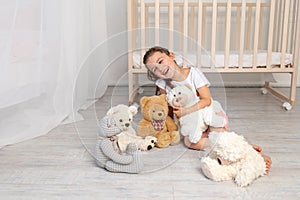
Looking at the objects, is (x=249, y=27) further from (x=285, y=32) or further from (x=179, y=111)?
(x=179, y=111)

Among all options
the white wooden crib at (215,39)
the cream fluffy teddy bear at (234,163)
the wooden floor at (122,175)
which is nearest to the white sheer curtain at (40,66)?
the wooden floor at (122,175)

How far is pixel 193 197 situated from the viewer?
3.34ft

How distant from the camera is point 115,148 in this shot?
1.22m

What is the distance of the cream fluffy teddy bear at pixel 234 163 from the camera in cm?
111

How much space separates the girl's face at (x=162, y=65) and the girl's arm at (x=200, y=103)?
129 mm

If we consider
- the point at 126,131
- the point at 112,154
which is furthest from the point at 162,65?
the point at 112,154

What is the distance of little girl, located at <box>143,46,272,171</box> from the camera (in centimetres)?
138

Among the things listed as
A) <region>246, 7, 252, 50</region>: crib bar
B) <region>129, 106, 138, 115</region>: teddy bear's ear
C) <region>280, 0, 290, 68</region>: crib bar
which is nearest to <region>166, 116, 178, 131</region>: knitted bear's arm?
<region>129, 106, 138, 115</region>: teddy bear's ear

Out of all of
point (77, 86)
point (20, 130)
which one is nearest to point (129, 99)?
point (77, 86)

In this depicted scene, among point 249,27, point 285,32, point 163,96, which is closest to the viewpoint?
point 163,96

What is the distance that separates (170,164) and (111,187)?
25 centimetres

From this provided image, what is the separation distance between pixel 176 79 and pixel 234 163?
1.32 ft

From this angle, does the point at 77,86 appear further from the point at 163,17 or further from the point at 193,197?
the point at 163,17

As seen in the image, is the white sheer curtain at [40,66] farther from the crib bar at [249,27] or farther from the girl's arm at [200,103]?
the crib bar at [249,27]
